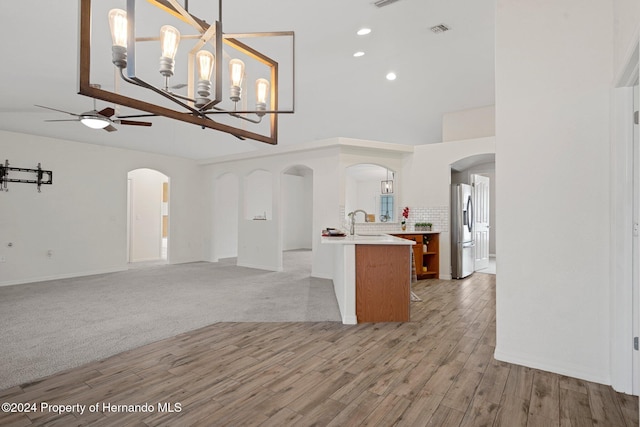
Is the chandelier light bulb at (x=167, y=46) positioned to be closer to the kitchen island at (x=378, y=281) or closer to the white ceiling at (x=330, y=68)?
the white ceiling at (x=330, y=68)

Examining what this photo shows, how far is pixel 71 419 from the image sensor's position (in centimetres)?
190

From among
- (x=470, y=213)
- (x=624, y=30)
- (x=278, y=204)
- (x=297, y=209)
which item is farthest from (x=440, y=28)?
(x=297, y=209)

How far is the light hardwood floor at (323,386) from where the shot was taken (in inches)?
74.9

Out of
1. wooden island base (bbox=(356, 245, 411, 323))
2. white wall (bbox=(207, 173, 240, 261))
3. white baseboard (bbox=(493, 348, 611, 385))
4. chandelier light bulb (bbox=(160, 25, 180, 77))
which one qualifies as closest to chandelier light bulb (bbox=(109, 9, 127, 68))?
chandelier light bulb (bbox=(160, 25, 180, 77))

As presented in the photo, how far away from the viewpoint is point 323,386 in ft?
7.36

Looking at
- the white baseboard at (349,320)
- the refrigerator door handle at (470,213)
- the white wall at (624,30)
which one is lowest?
the white baseboard at (349,320)

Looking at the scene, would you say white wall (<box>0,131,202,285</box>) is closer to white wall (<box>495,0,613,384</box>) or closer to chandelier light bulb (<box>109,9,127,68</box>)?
chandelier light bulb (<box>109,9,127,68</box>)

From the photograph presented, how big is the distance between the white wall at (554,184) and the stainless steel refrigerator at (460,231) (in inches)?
144

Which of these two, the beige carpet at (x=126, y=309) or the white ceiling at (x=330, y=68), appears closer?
the beige carpet at (x=126, y=309)

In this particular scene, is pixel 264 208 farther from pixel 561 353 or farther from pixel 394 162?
pixel 561 353

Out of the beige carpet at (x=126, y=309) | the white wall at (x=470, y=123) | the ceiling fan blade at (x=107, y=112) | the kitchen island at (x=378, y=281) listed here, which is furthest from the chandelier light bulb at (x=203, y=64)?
the white wall at (x=470, y=123)

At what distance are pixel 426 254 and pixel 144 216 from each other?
23.8 ft

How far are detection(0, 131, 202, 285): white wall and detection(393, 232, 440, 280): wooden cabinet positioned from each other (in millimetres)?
6102

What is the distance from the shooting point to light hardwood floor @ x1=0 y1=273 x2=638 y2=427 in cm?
190
